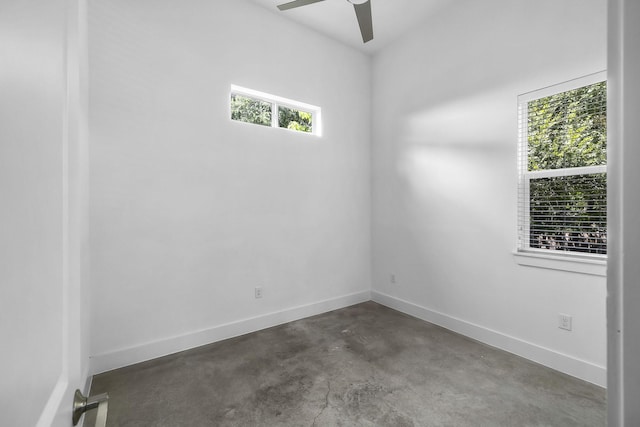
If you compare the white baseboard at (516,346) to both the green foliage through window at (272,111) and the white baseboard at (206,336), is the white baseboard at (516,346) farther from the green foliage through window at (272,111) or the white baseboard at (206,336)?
the green foliage through window at (272,111)

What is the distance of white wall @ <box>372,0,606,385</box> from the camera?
2174 millimetres

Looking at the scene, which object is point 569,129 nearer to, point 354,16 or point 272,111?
point 354,16

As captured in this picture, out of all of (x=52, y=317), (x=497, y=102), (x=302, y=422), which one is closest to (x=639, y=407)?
(x=52, y=317)

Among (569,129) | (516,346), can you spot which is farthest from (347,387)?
(569,129)

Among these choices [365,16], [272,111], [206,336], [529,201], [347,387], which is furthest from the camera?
[272,111]

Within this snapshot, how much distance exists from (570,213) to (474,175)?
31.7 inches

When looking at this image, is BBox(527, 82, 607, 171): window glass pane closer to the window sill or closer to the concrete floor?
the window sill

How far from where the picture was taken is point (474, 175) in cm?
280

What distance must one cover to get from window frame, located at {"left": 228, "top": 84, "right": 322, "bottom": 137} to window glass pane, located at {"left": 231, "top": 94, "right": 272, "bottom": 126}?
0.03 m

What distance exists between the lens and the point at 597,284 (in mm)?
2064

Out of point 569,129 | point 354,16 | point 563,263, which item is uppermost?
point 354,16

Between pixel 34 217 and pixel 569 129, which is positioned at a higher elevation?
pixel 569 129

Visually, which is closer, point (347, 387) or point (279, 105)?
point (347, 387)

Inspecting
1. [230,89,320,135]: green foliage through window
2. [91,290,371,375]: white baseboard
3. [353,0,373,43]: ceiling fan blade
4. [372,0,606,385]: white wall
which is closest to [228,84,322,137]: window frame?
[230,89,320,135]: green foliage through window
